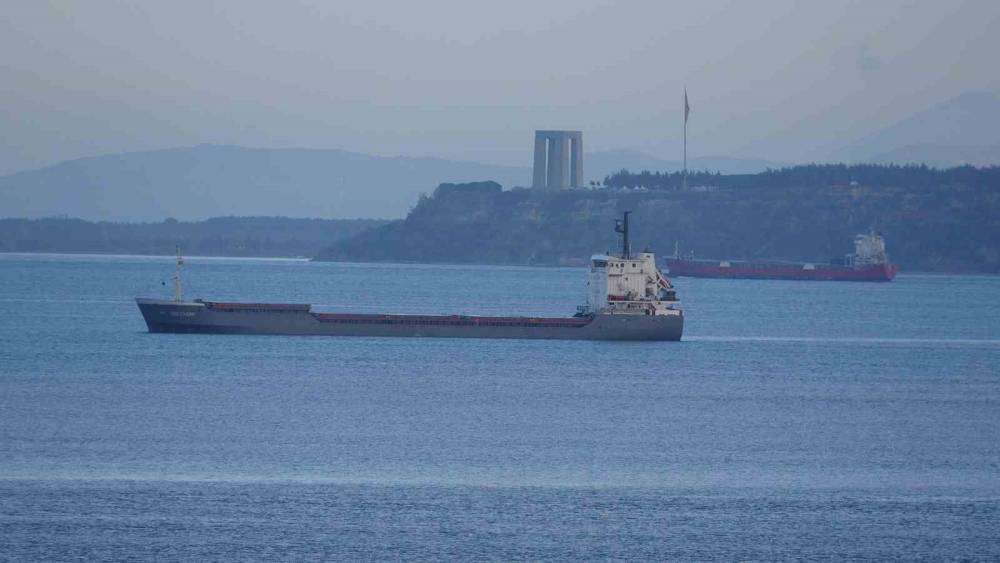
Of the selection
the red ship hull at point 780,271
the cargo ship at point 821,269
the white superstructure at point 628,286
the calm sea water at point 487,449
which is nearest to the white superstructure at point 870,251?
the cargo ship at point 821,269

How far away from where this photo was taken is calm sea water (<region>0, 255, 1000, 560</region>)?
1005 inches

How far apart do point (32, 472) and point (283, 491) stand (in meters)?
5.72

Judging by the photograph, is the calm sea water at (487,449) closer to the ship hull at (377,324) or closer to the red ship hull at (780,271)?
the ship hull at (377,324)

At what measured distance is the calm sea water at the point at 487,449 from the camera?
2553 centimetres

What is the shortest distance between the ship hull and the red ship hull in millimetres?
118746

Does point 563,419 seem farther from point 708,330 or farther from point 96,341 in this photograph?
point 708,330

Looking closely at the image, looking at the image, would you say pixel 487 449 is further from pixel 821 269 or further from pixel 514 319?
pixel 821 269

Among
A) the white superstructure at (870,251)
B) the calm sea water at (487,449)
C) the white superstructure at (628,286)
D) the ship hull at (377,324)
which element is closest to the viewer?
the calm sea water at (487,449)

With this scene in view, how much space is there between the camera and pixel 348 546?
24.4 m

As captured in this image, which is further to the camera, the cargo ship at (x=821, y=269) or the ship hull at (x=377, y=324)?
the cargo ship at (x=821, y=269)

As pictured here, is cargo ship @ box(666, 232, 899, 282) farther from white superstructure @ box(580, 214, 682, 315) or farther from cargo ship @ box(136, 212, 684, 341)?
white superstructure @ box(580, 214, 682, 315)

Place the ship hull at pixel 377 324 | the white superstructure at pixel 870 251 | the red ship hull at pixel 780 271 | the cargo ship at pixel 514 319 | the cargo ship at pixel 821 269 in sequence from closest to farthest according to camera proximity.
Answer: the cargo ship at pixel 514 319 < the ship hull at pixel 377 324 < the white superstructure at pixel 870 251 < the cargo ship at pixel 821 269 < the red ship hull at pixel 780 271

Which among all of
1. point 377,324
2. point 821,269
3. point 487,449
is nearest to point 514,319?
point 377,324

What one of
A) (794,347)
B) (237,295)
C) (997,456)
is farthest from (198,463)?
(237,295)
